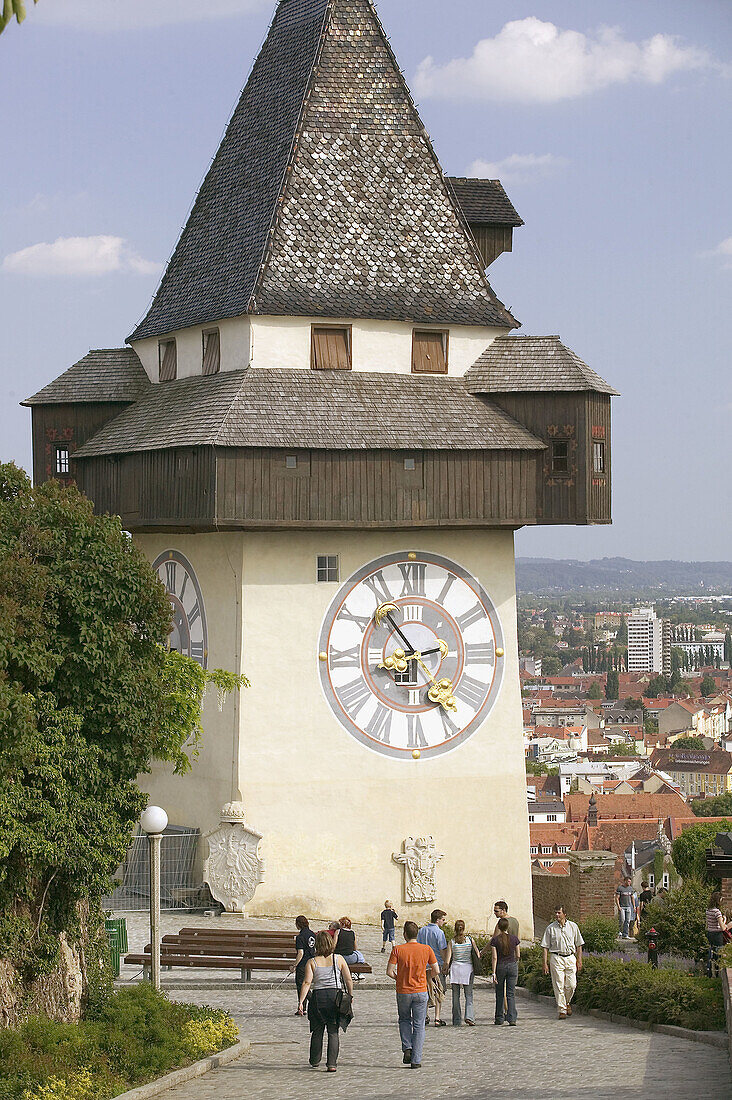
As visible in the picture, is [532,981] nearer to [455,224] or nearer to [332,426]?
[332,426]

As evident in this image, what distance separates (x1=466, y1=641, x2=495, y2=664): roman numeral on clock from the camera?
88.0 feet

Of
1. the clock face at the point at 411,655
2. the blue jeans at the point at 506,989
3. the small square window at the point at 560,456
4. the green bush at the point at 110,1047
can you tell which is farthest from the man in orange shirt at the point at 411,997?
the small square window at the point at 560,456

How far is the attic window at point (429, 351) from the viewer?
27.3 m

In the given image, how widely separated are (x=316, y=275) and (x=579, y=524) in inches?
221

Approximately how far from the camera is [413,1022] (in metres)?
14.8

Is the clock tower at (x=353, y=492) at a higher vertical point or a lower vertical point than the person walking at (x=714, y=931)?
higher

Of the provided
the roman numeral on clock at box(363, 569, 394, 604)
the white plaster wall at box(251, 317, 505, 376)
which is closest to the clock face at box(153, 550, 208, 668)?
the roman numeral on clock at box(363, 569, 394, 604)

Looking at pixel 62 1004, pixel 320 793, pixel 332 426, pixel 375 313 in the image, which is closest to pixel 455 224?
pixel 375 313

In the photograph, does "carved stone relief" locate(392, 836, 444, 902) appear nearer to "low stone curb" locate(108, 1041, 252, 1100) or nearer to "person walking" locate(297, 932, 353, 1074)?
"low stone curb" locate(108, 1041, 252, 1100)

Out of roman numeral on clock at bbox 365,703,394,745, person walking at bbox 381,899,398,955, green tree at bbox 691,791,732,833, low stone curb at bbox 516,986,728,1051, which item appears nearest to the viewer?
low stone curb at bbox 516,986,728,1051

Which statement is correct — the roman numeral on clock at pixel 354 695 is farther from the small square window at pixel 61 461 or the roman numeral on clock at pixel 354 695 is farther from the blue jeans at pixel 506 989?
the blue jeans at pixel 506 989

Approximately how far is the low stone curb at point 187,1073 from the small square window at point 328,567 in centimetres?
1085

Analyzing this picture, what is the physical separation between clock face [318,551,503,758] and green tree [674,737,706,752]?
15290cm

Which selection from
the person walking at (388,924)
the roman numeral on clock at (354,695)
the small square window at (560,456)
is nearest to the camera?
the person walking at (388,924)
